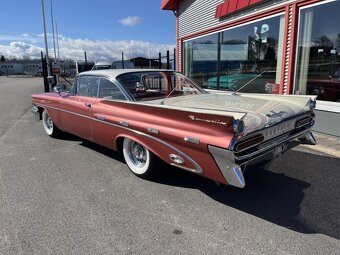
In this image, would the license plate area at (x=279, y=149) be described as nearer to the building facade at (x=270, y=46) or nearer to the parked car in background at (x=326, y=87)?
the building facade at (x=270, y=46)

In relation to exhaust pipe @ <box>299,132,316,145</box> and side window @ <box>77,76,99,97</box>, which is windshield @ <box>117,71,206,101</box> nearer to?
side window @ <box>77,76,99,97</box>

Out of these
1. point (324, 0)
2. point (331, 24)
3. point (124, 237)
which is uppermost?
point (324, 0)

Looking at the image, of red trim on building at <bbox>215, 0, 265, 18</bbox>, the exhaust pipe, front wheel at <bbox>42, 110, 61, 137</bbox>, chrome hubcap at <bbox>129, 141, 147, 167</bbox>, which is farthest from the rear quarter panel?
red trim on building at <bbox>215, 0, 265, 18</bbox>

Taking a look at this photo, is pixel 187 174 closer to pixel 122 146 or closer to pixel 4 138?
pixel 122 146

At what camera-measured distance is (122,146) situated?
4586 millimetres

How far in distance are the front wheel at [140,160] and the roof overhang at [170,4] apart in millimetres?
9806

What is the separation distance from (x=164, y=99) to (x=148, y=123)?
85cm

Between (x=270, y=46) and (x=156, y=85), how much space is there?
409cm

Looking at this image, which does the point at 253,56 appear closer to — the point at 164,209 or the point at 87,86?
the point at 87,86

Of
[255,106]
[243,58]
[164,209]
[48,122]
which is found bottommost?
[164,209]

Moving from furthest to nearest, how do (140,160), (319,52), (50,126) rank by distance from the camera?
(50,126)
(319,52)
(140,160)

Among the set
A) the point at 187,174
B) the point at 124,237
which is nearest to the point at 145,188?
the point at 187,174

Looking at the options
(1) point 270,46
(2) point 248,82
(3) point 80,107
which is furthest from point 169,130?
(2) point 248,82

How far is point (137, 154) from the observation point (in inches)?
170
